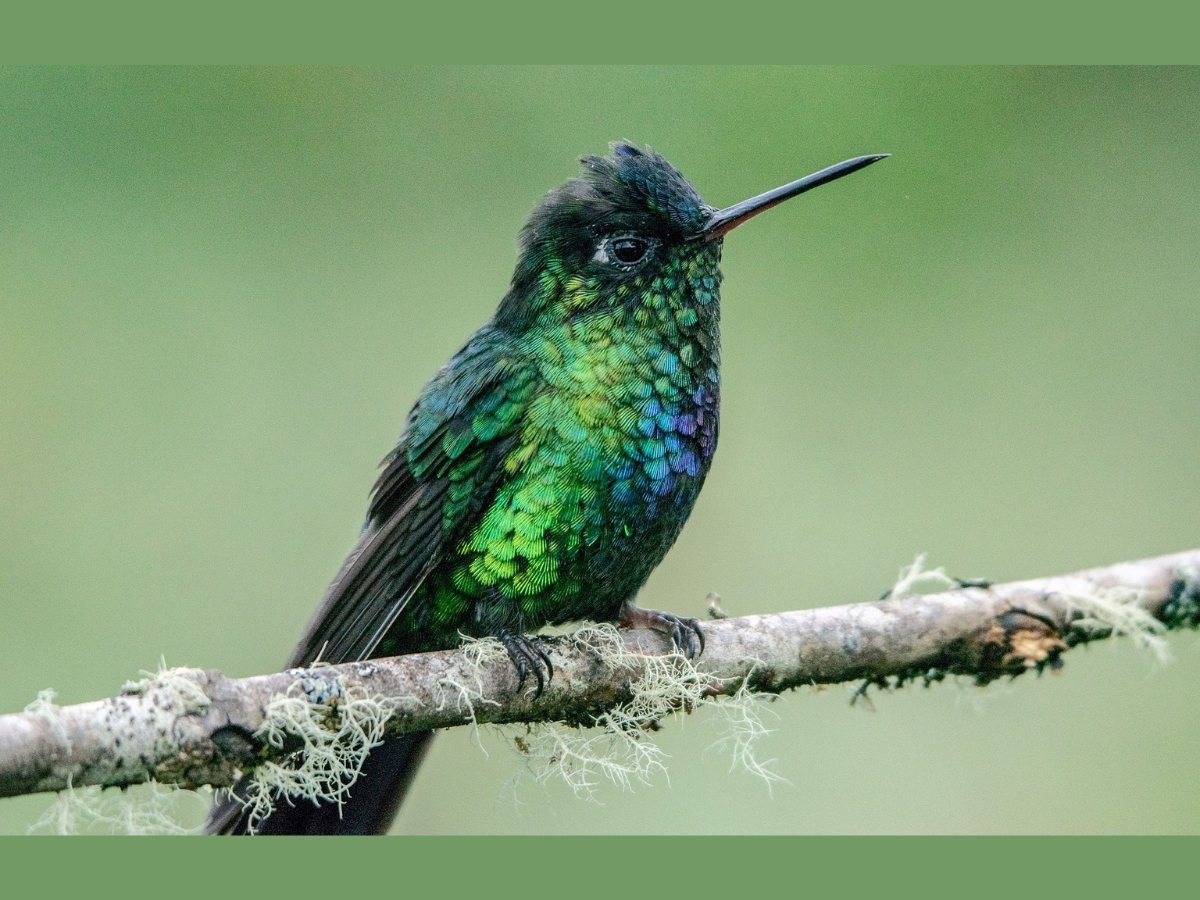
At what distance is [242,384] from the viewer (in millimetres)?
7262

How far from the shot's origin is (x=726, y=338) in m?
7.54

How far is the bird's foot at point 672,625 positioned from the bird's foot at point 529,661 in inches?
18.2

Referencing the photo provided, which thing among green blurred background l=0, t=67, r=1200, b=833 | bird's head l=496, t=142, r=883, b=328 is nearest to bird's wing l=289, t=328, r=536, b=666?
bird's head l=496, t=142, r=883, b=328

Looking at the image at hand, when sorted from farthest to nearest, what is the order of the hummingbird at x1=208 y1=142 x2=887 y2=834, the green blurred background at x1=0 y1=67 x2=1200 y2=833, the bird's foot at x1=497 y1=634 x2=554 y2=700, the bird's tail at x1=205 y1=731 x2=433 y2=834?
1. the green blurred background at x1=0 y1=67 x2=1200 y2=833
2. the bird's tail at x1=205 y1=731 x2=433 y2=834
3. the hummingbird at x1=208 y1=142 x2=887 y2=834
4. the bird's foot at x1=497 y1=634 x2=554 y2=700

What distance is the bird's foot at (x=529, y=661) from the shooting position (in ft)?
11.7

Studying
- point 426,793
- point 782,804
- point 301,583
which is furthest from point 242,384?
point 782,804

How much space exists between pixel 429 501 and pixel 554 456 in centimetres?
44

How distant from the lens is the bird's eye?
4168 mm

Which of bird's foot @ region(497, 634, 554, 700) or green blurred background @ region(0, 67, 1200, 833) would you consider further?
green blurred background @ region(0, 67, 1200, 833)

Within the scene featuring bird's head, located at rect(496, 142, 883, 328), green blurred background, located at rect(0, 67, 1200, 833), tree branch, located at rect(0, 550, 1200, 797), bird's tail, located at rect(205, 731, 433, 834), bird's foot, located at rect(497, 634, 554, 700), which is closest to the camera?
tree branch, located at rect(0, 550, 1200, 797)

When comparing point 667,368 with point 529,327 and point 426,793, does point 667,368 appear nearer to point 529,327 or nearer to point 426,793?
point 529,327

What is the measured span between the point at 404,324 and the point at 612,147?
11.7 feet

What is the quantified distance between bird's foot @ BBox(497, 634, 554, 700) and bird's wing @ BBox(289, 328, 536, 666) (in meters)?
0.40

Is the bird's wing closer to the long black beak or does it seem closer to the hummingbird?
the hummingbird
